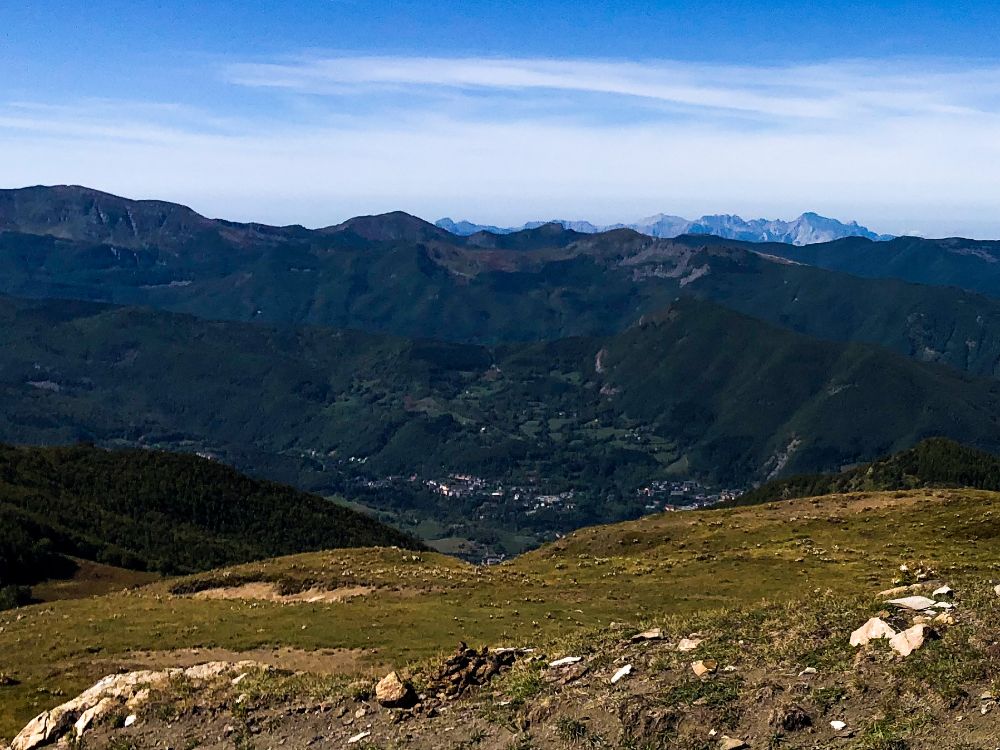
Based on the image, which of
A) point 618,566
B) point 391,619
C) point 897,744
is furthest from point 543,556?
point 897,744

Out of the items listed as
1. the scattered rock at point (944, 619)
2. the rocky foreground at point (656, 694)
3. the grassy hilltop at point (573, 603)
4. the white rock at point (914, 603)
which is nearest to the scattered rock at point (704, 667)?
the rocky foreground at point (656, 694)

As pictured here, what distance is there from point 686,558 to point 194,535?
136 metres

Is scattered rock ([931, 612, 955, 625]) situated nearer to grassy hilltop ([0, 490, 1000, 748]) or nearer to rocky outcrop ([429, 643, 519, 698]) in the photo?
grassy hilltop ([0, 490, 1000, 748])

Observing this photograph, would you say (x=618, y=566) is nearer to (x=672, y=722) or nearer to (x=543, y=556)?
(x=543, y=556)

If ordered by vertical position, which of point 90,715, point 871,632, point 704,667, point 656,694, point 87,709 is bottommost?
point 87,709

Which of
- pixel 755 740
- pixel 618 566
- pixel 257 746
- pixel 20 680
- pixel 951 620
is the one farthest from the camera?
pixel 618 566

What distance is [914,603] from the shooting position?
3123cm

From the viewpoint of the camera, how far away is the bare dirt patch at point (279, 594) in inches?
2699

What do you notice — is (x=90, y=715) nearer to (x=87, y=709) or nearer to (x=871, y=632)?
(x=87, y=709)

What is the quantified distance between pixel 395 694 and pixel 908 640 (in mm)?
16624

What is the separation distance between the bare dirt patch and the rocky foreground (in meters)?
29.7

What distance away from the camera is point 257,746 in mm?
30297

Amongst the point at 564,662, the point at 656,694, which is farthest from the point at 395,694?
the point at 656,694

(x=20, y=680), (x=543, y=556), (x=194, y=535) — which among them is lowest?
(x=194, y=535)
